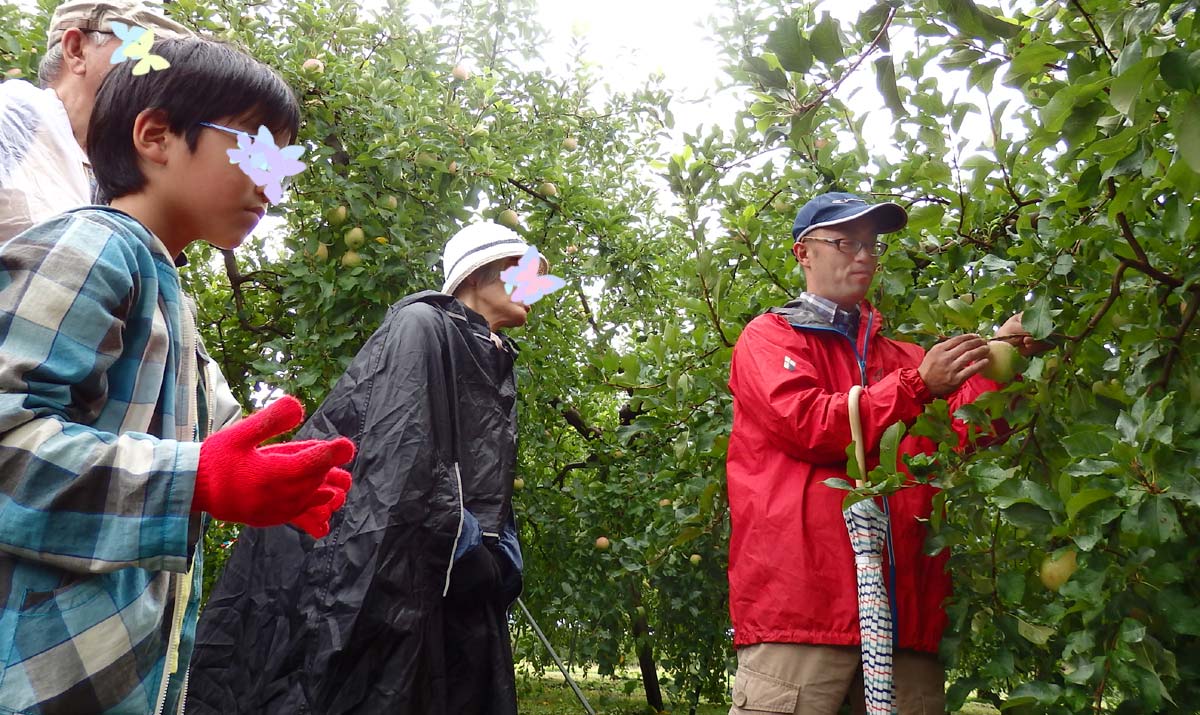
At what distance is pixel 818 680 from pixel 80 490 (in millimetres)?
1394

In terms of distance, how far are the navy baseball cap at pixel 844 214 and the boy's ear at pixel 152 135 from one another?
56.5 inches

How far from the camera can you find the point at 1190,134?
1027mm

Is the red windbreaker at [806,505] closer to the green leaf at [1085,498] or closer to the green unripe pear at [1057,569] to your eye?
the green unripe pear at [1057,569]

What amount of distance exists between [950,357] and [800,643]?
1.96ft

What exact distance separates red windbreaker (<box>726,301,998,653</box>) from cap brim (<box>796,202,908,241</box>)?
0.26m

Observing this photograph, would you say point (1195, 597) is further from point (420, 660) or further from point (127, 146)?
point (127, 146)

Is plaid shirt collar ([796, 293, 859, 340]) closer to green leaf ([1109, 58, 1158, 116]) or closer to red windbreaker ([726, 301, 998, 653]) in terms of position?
red windbreaker ([726, 301, 998, 653])

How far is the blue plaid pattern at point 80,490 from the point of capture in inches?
33.7

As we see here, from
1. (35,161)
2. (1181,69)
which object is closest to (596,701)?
(35,161)

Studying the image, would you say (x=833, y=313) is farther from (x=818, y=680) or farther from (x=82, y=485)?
(x=82, y=485)

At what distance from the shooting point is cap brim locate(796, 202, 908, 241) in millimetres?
2145

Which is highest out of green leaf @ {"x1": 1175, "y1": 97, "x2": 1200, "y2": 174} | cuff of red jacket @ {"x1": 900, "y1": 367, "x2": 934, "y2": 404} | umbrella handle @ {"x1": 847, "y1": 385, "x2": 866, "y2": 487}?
green leaf @ {"x1": 1175, "y1": 97, "x2": 1200, "y2": 174}

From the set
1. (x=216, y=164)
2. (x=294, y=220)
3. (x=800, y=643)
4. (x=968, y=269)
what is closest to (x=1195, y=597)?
(x=800, y=643)

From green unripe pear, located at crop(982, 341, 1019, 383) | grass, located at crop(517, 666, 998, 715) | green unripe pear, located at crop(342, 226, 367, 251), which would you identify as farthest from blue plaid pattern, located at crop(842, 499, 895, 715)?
grass, located at crop(517, 666, 998, 715)
